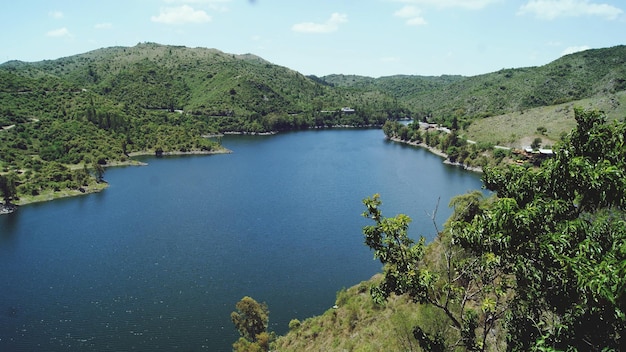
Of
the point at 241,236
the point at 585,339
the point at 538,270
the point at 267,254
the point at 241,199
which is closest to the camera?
the point at 585,339

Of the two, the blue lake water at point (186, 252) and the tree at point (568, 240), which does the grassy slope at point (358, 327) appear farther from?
the tree at point (568, 240)

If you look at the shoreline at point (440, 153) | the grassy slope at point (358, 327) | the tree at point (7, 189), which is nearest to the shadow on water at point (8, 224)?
the tree at point (7, 189)

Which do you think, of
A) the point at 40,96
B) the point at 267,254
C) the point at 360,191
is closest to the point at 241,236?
the point at 267,254

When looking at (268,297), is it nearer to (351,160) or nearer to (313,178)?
(313,178)

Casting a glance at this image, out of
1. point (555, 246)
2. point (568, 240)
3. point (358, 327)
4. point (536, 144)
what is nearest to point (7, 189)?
point (358, 327)

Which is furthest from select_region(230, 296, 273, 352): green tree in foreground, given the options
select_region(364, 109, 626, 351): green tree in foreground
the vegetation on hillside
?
select_region(364, 109, 626, 351): green tree in foreground
